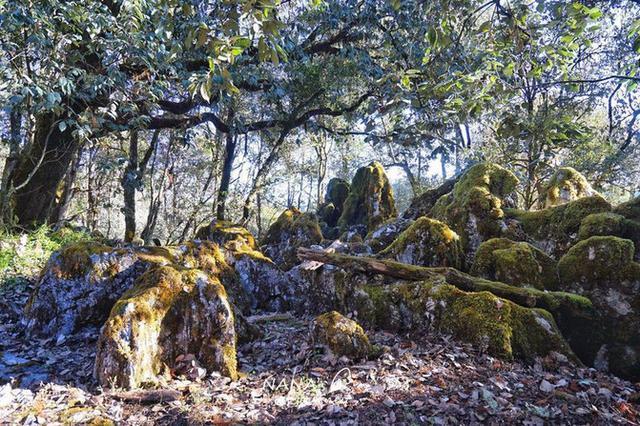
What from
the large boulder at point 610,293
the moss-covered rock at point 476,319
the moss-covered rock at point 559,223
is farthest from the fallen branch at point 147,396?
the moss-covered rock at point 559,223

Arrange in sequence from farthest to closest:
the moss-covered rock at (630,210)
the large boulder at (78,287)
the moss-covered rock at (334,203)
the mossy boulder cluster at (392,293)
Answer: the moss-covered rock at (334,203), the moss-covered rock at (630,210), the large boulder at (78,287), the mossy boulder cluster at (392,293)

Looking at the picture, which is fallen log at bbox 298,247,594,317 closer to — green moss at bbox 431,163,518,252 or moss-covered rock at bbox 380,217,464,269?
moss-covered rock at bbox 380,217,464,269

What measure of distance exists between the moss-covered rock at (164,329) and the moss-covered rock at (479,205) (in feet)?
19.8

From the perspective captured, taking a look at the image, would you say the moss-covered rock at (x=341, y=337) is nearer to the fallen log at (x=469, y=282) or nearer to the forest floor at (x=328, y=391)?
the forest floor at (x=328, y=391)

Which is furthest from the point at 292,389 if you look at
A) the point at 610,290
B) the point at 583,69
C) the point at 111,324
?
the point at 583,69

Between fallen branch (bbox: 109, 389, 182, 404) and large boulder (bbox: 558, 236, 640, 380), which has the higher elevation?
large boulder (bbox: 558, 236, 640, 380)

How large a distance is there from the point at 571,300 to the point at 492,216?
371 cm

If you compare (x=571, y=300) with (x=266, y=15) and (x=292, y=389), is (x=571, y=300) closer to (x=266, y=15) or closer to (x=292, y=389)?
(x=292, y=389)

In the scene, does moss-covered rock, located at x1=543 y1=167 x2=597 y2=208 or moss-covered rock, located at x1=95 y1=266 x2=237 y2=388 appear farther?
moss-covered rock, located at x1=543 y1=167 x2=597 y2=208

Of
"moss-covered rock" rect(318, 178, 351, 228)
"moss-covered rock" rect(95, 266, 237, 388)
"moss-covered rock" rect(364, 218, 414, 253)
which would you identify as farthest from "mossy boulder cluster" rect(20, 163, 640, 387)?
"moss-covered rock" rect(318, 178, 351, 228)

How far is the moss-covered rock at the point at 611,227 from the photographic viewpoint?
668 centimetres

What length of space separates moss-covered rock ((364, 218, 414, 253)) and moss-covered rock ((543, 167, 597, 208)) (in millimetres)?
3553

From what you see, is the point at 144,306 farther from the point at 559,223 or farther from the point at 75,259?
the point at 559,223

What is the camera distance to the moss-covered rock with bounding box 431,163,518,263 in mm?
8742
